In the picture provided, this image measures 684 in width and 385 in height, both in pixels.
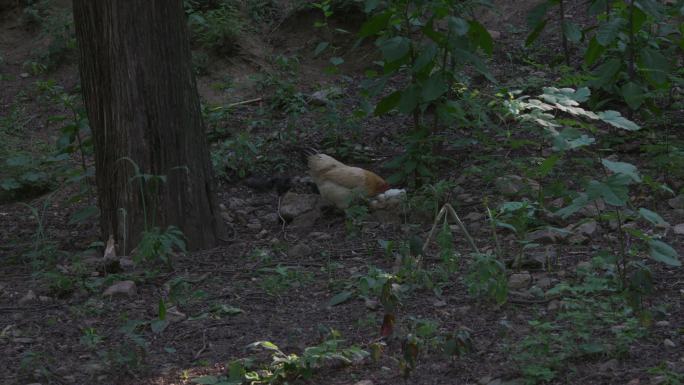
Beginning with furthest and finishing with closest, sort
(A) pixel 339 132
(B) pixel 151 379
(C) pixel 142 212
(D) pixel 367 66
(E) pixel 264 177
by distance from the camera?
(D) pixel 367 66
(A) pixel 339 132
(E) pixel 264 177
(C) pixel 142 212
(B) pixel 151 379

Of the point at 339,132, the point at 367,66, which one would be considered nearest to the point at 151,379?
the point at 339,132

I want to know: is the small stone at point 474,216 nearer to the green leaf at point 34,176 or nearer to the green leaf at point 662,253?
the green leaf at point 662,253

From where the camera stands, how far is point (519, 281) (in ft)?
13.2

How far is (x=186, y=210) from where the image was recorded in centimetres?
498

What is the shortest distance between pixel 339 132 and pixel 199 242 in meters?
2.12

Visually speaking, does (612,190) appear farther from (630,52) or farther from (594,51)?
(630,52)

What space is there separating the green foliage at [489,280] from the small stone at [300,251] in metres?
1.26

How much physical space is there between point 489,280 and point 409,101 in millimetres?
1856

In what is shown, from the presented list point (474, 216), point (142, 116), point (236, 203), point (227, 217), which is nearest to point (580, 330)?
point (474, 216)

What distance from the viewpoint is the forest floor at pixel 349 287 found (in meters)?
3.29

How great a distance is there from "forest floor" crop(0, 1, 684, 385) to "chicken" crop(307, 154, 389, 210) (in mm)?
143

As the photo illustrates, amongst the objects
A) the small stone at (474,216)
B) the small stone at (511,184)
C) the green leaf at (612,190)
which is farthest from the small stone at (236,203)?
the green leaf at (612,190)

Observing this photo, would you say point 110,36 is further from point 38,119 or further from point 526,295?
point 38,119

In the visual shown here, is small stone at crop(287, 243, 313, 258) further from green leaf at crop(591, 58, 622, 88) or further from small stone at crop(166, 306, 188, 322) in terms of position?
green leaf at crop(591, 58, 622, 88)
